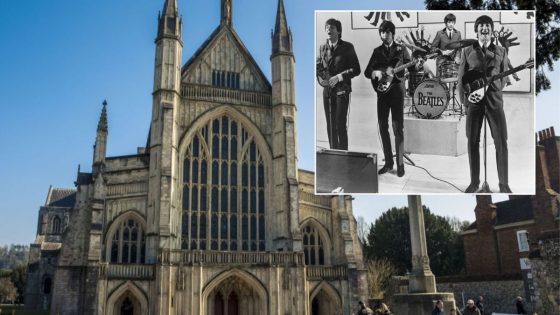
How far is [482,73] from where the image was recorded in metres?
11.4

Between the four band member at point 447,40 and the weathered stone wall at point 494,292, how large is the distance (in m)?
22.5

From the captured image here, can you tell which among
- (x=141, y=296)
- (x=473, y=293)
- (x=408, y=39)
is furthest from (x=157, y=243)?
(x=408, y=39)

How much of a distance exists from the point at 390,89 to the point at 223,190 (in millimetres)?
23008

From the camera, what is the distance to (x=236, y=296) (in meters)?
31.8

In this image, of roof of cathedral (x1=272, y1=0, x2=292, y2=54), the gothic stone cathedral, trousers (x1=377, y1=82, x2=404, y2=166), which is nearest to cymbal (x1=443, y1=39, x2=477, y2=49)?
trousers (x1=377, y1=82, x2=404, y2=166)

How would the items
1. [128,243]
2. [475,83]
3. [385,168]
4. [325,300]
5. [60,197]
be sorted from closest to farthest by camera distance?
[385,168]
[475,83]
[128,243]
[325,300]
[60,197]

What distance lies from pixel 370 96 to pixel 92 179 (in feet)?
79.2

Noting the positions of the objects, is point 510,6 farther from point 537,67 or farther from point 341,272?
point 341,272

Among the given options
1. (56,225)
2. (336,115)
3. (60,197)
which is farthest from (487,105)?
(60,197)

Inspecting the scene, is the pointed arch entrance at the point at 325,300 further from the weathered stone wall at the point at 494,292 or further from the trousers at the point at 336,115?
the trousers at the point at 336,115

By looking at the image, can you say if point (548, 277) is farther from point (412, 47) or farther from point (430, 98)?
point (412, 47)

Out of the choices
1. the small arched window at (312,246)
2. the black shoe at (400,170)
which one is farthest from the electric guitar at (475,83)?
the small arched window at (312,246)

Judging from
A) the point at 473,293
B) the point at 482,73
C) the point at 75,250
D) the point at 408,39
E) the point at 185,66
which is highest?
the point at 185,66

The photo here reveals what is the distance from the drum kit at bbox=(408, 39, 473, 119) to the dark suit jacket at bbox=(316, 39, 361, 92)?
1.25 m
